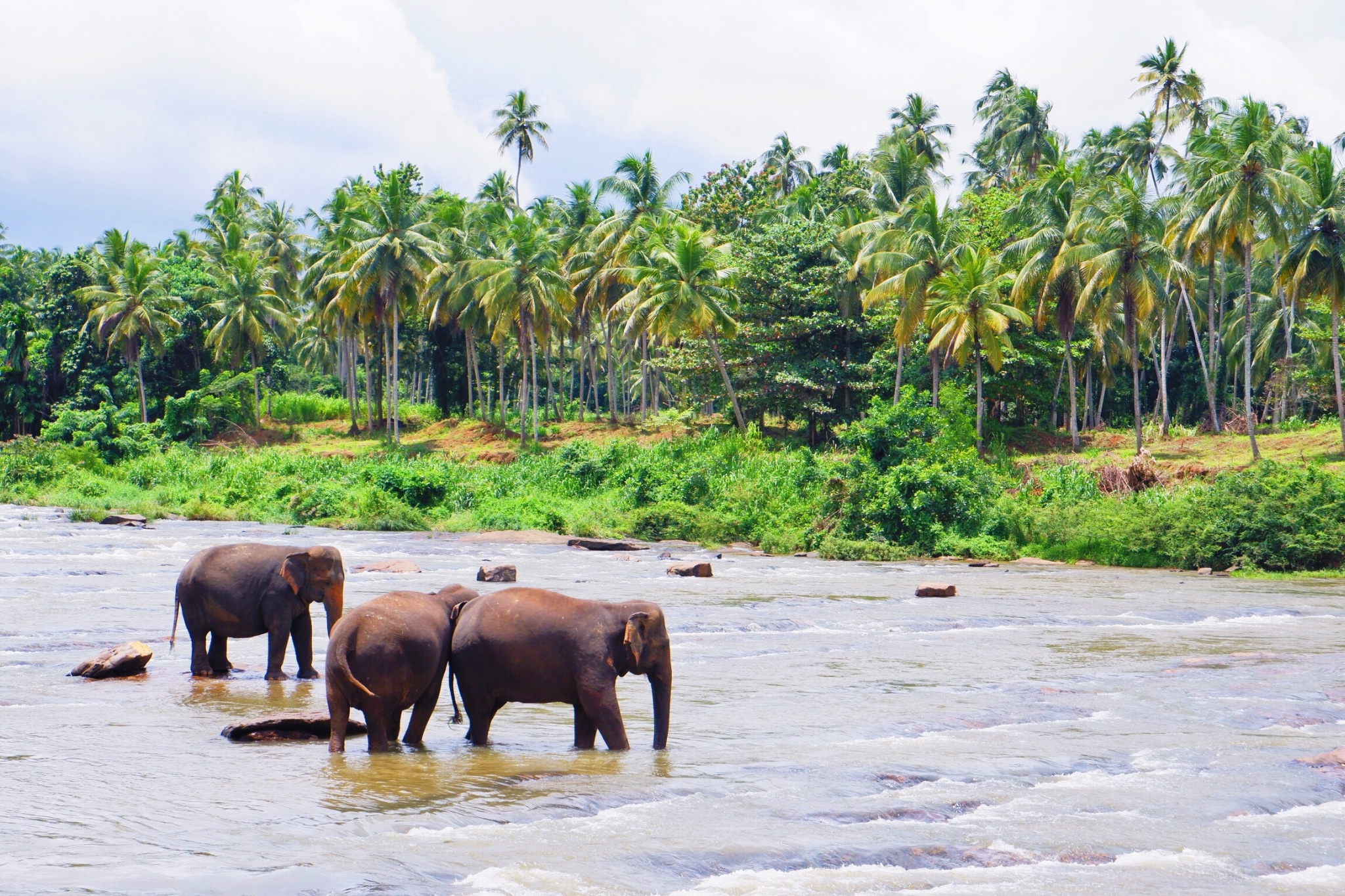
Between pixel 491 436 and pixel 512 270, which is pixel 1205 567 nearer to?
pixel 512 270

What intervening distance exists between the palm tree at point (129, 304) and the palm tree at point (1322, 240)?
47268mm

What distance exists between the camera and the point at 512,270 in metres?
50.9

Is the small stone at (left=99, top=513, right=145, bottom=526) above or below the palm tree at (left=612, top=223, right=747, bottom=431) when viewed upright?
below

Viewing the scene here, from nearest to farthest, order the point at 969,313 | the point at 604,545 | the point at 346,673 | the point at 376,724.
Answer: the point at 346,673
the point at 376,724
the point at 604,545
the point at 969,313

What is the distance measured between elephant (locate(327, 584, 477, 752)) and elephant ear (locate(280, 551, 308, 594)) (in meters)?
2.71

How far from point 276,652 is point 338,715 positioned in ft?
10.8

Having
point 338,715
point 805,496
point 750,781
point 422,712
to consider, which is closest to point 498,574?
point 422,712

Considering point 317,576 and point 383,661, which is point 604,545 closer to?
point 317,576

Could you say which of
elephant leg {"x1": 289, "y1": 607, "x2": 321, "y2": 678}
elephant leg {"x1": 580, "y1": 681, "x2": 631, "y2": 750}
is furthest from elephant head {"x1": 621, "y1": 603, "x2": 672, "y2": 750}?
elephant leg {"x1": 289, "y1": 607, "x2": 321, "y2": 678}

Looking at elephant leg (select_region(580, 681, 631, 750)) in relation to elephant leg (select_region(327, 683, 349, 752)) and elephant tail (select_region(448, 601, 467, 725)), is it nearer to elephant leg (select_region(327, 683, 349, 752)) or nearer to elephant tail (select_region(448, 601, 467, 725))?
elephant tail (select_region(448, 601, 467, 725))

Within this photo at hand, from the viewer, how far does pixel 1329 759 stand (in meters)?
8.55

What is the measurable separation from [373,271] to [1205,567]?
36.9 m

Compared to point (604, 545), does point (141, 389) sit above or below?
above

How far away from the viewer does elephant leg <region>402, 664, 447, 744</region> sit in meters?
8.49
